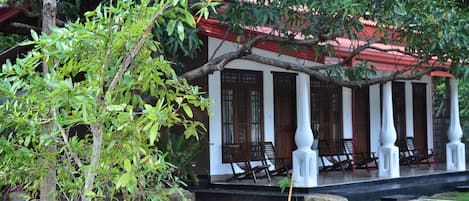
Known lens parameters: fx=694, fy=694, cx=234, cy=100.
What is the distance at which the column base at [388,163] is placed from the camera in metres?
13.5

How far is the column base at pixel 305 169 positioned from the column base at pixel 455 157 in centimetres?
500

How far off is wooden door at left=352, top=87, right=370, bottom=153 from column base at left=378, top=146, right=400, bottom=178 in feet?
6.91

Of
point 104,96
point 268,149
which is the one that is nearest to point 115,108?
point 104,96

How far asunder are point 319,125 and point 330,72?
4.73 metres

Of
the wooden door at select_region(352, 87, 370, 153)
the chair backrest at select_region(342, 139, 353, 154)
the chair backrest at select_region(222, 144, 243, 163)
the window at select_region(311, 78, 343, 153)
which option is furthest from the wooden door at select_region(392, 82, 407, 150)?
the chair backrest at select_region(222, 144, 243, 163)

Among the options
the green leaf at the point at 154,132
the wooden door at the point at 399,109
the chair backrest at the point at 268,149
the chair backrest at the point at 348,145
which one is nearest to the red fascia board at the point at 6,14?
the chair backrest at the point at 268,149

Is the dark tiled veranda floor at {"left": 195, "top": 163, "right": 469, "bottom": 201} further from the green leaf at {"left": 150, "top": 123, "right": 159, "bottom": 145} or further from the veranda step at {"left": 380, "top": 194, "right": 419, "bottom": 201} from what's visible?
the green leaf at {"left": 150, "top": 123, "right": 159, "bottom": 145}

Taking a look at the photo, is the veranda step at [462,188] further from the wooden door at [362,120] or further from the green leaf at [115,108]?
the green leaf at [115,108]

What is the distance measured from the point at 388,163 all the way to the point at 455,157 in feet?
9.45

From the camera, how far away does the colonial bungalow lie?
12188mm

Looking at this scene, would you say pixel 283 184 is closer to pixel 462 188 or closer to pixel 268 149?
pixel 268 149

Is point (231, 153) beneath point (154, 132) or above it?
beneath

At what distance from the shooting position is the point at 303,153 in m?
11.9

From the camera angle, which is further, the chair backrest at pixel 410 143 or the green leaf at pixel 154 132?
the chair backrest at pixel 410 143
